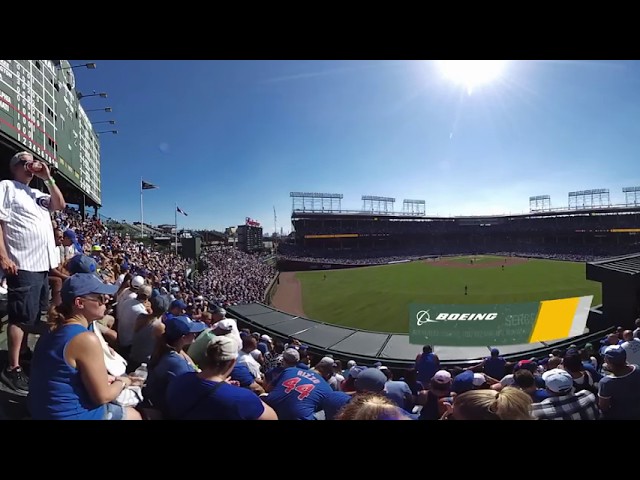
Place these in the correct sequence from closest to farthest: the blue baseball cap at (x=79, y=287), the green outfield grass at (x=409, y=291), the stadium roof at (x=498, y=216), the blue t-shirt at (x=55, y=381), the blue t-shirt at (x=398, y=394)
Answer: the blue t-shirt at (x=55, y=381)
the blue baseball cap at (x=79, y=287)
the blue t-shirt at (x=398, y=394)
the green outfield grass at (x=409, y=291)
the stadium roof at (x=498, y=216)

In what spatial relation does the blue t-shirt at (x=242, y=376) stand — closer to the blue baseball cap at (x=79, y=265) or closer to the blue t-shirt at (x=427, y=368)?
the blue baseball cap at (x=79, y=265)

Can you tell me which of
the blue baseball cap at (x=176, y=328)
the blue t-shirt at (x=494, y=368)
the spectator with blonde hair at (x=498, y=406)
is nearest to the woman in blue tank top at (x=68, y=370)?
the blue baseball cap at (x=176, y=328)

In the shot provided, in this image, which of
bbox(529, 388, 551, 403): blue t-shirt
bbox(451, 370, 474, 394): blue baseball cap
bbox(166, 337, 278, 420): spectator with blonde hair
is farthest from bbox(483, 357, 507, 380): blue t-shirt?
bbox(166, 337, 278, 420): spectator with blonde hair

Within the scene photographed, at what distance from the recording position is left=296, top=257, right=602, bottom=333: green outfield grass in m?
17.9

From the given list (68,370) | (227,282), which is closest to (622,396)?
(68,370)

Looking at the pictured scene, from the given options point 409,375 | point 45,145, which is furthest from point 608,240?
point 45,145

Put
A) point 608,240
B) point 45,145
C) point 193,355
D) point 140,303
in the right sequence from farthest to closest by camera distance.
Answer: point 608,240 → point 45,145 → point 140,303 → point 193,355

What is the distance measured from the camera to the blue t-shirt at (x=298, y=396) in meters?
2.07

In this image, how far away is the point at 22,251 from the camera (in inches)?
103

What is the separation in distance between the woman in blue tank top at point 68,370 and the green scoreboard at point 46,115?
8.14 meters

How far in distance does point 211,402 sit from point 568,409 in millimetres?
2556
